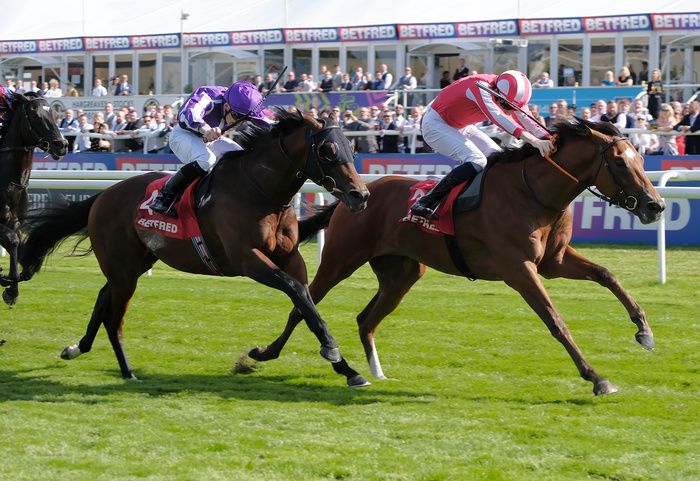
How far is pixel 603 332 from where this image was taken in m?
7.91

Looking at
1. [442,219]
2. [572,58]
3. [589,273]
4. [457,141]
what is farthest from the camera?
[572,58]

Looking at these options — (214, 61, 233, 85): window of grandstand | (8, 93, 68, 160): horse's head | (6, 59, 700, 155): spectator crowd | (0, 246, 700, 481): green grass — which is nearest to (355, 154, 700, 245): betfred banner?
Answer: (6, 59, 700, 155): spectator crowd

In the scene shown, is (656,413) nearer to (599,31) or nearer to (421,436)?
(421,436)

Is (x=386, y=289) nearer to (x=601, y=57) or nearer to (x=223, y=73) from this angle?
(x=601, y=57)

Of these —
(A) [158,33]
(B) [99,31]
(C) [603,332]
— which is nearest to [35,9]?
(B) [99,31]

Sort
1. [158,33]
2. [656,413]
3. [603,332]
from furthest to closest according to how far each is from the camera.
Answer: [158,33] < [603,332] < [656,413]

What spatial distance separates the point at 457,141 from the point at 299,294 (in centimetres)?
154

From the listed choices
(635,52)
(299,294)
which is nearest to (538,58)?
(635,52)

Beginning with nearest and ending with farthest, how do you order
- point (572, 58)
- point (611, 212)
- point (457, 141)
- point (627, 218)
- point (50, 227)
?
point (457, 141) < point (50, 227) < point (627, 218) < point (611, 212) < point (572, 58)

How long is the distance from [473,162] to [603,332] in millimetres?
1850

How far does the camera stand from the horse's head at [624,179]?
19.9ft

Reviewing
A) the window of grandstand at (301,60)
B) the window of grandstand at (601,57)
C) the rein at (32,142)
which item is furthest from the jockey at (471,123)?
the window of grandstand at (301,60)

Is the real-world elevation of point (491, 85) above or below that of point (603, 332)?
above

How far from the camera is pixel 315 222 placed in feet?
24.4
